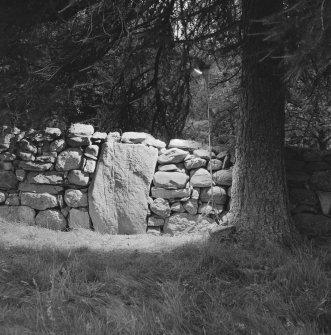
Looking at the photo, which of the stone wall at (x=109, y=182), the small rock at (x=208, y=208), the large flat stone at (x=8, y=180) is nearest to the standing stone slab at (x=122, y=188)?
the stone wall at (x=109, y=182)

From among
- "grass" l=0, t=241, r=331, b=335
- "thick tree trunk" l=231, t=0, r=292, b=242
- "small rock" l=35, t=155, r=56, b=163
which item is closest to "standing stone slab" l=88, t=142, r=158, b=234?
"small rock" l=35, t=155, r=56, b=163

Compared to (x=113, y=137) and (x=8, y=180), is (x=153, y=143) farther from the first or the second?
(x=8, y=180)

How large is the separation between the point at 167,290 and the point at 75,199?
3.34 meters

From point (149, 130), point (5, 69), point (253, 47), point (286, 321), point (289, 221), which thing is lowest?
point (286, 321)

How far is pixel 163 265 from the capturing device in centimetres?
441

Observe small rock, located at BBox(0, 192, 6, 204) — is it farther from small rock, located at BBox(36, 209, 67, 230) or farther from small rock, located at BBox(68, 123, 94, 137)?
small rock, located at BBox(68, 123, 94, 137)

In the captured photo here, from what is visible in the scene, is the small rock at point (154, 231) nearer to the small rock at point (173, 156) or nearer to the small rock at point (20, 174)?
the small rock at point (173, 156)

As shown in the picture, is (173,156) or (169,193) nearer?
(169,193)

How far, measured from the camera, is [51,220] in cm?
666

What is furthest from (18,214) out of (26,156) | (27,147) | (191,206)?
(191,206)

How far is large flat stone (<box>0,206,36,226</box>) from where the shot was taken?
6.68 metres

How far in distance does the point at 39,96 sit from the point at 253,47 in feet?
8.33

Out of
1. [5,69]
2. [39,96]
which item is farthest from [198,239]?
[5,69]

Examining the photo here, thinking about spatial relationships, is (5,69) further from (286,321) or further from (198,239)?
(286,321)
